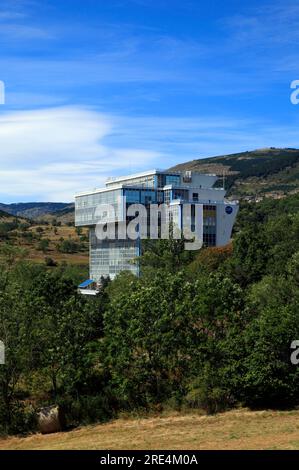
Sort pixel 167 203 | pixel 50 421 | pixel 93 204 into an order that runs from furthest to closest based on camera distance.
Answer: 1. pixel 93 204
2. pixel 167 203
3. pixel 50 421

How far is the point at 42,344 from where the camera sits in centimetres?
3403

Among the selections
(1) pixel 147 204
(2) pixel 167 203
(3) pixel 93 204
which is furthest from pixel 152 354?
(3) pixel 93 204

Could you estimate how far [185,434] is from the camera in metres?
27.1

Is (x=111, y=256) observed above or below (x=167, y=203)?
below

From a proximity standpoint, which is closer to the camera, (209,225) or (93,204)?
(209,225)

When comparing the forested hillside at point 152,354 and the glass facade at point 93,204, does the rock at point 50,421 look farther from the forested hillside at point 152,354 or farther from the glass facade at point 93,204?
the glass facade at point 93,204

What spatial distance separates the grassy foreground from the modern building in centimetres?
4797

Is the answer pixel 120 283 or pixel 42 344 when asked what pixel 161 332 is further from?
pixel 120 283

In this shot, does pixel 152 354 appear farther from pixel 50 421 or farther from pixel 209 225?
pixel 209 225

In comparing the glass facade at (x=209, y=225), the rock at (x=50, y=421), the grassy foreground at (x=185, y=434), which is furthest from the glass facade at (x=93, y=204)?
the grassy foreground at (x=185, y=434)

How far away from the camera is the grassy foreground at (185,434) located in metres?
24.2

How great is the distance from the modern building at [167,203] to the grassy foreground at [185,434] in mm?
47968

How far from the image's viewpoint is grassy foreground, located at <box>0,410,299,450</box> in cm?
2418

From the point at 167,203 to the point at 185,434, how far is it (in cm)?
5706
